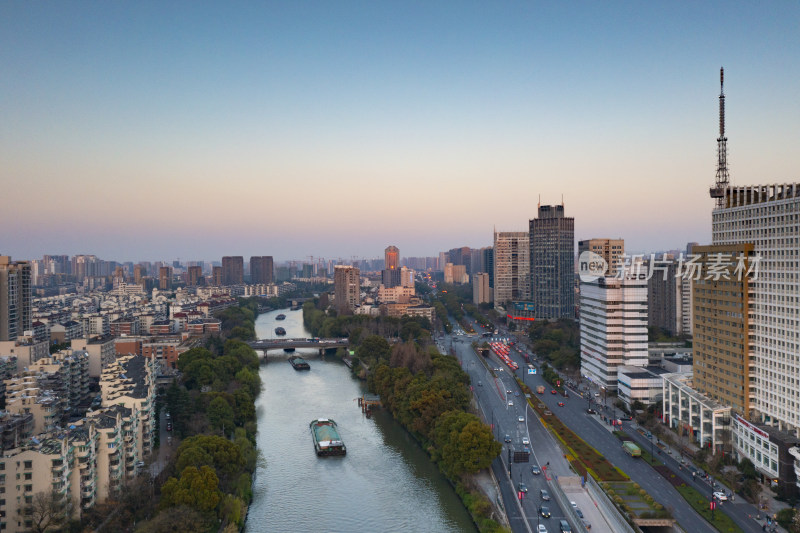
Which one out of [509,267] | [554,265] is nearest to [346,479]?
[554,265]

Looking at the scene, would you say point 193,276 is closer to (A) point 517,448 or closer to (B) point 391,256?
(B) point 391,256

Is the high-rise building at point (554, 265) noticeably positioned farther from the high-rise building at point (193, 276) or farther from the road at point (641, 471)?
the high-rise building at point (193, 276)

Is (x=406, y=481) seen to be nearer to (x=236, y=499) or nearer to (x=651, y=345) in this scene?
(x=236, y=499)

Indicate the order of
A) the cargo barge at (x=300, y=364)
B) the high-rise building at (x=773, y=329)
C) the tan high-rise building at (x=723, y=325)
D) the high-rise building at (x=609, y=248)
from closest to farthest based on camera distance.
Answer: the high-rise building at (x=773, y=329) → the tan high-rise building at (x=723, y=325) → the cargo barge at (x=300, y=364) → the high-rise building at (x=609, y=248)

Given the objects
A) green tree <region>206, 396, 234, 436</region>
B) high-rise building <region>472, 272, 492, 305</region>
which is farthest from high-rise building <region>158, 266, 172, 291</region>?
green tree <region>206, 396, 234, 436</region>

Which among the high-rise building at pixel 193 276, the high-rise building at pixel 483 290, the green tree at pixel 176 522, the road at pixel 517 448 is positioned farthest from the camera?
the high-rise building at pixel 193 276

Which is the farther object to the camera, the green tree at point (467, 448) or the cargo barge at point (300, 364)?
the cargo barge at point (300, 364)

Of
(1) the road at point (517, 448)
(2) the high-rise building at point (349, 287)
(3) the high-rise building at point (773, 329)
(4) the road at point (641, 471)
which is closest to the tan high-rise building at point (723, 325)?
(3) the high-rise building at point (773, 329)

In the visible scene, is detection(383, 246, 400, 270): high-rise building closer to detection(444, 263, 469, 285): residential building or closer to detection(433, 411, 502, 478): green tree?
detection(444, 263, 469, 285): residential building
